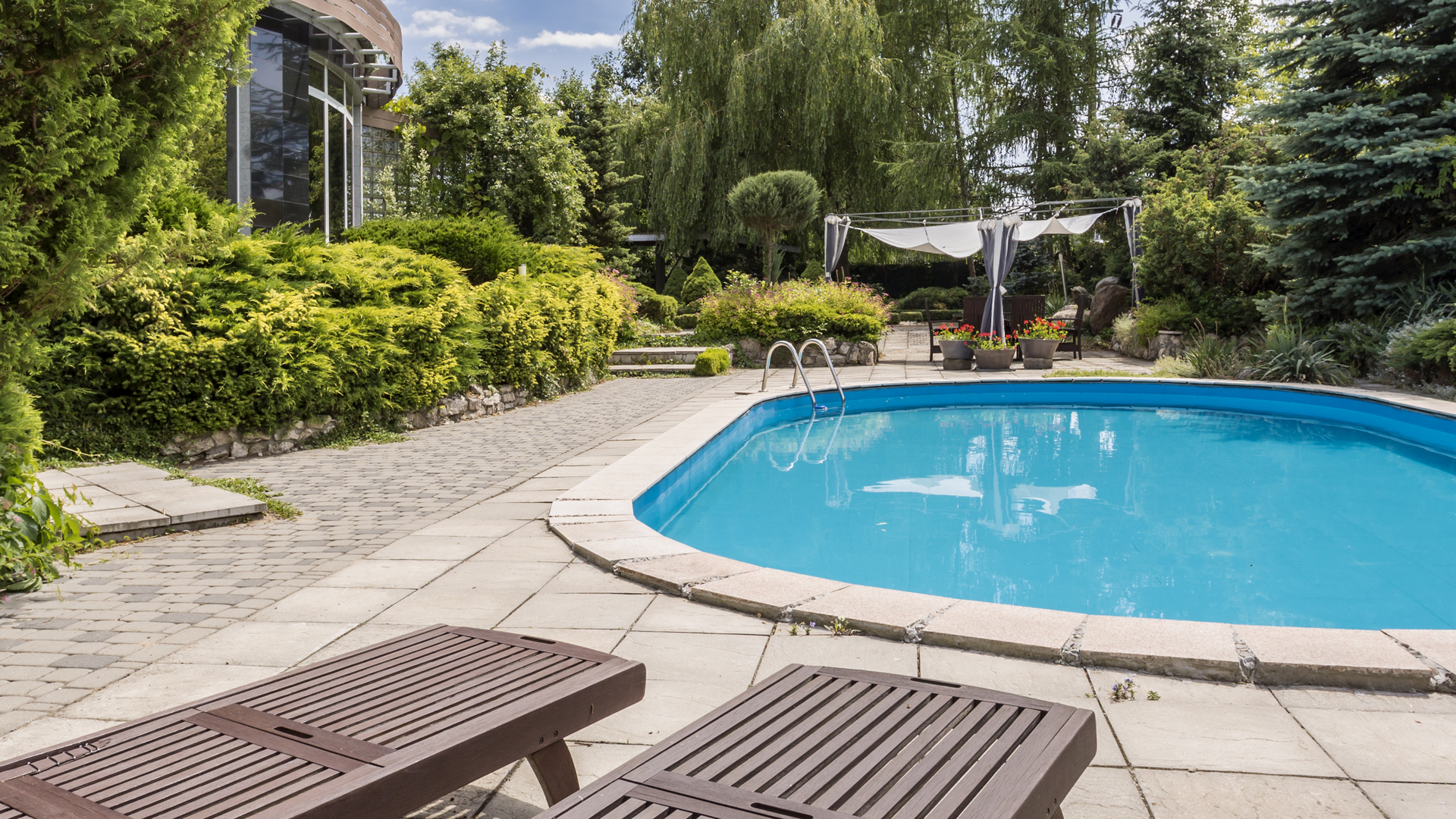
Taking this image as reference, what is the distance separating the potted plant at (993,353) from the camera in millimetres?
12141

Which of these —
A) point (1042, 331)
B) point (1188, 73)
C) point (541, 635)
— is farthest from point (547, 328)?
point (1188, 73)

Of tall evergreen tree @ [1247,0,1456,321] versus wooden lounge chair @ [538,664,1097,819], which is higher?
tall evergreen tree @ [1247,0,1456,321]

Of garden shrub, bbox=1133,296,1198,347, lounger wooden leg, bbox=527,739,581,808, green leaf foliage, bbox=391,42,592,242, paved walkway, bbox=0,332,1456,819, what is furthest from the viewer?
green leaf foliage, bbox=391,42,592,242

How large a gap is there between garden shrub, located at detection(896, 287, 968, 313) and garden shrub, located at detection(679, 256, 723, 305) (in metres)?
5.30

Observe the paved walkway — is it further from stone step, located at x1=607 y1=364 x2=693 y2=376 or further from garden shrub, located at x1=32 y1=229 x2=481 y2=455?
stone step, located at x1=607 y1=364 x2=693 y2=376

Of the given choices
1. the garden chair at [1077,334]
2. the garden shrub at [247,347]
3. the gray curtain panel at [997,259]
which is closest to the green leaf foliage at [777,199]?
the gray curtain panel at [997,259]

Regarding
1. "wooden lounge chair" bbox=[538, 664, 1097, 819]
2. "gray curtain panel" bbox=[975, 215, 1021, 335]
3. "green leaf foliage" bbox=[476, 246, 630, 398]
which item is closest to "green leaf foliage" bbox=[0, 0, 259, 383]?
"wooden lounge chair" bbox=[538, 664, 1097, 819]

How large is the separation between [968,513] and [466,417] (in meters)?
5.09

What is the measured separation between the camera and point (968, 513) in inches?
225

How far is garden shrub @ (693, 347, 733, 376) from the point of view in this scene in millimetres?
12461

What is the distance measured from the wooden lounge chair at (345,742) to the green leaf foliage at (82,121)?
205 centimetres

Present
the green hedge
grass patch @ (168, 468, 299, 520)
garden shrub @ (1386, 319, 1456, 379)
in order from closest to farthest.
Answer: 1. grass patch @ (168, 468, 299, 520)
2. the green hedge
3. garden shrub @ (1386, 319, 1456, 379)

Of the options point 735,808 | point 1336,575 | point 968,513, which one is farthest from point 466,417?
point 735,808

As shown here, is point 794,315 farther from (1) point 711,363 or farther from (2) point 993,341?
(2) point 993,341
